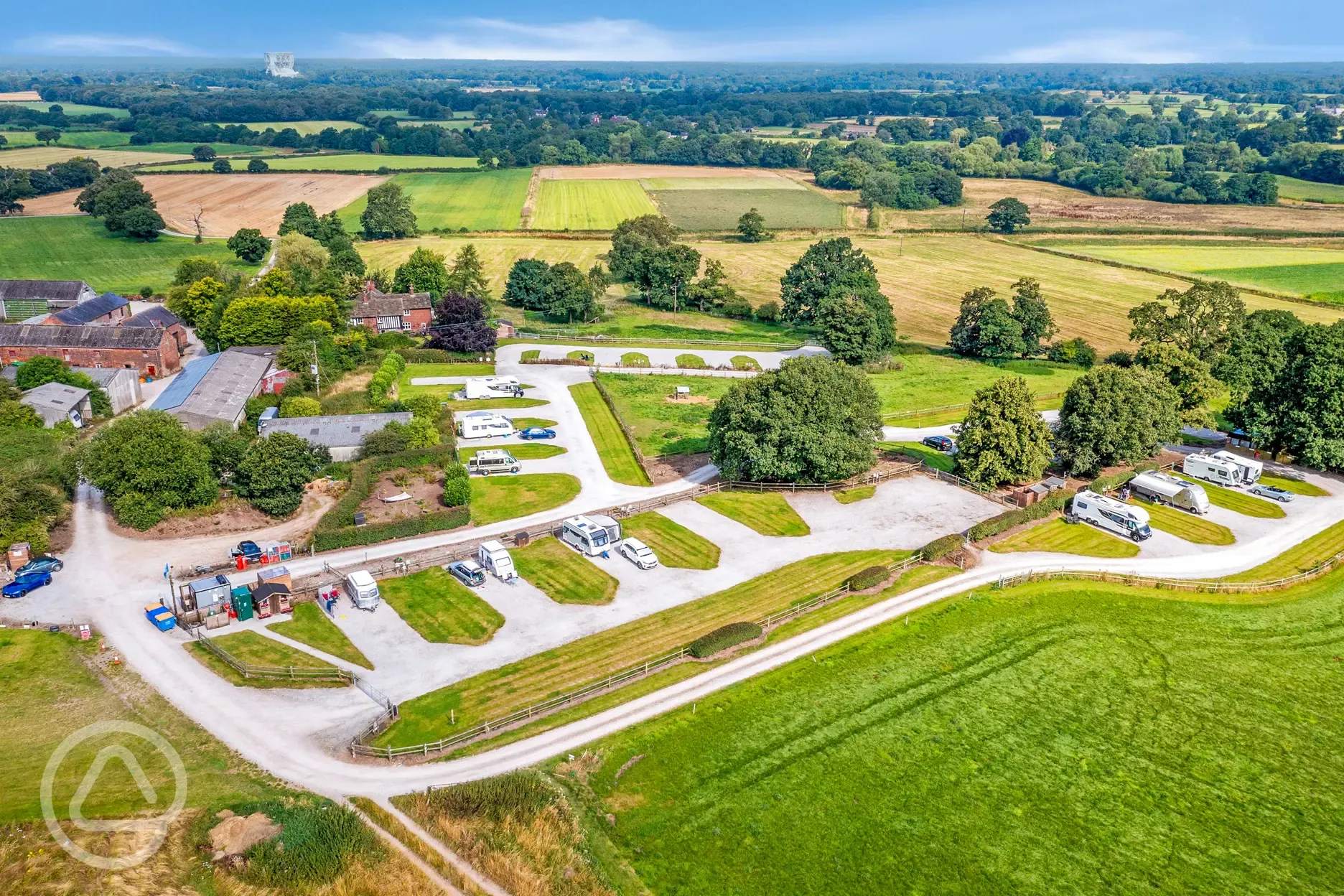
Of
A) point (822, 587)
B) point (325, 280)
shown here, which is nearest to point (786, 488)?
point (822, 587)

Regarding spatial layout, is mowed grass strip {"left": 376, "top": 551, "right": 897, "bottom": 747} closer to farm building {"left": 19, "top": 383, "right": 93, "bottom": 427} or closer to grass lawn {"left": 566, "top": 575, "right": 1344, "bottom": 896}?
grass lawn {"left": 566, "top": 575, "right": 1344, "bottom": 896}

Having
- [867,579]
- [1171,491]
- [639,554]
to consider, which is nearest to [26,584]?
[639,554]

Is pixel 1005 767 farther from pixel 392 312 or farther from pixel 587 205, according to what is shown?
pixel 587 205

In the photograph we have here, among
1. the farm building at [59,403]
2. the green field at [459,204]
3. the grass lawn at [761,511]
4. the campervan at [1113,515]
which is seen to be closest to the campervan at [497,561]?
the grass lawn at [761,511]

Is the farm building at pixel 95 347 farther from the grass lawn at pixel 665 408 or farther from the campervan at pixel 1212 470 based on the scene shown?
the campervan at pixel 1212 470

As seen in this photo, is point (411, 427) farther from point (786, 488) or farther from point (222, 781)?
point (222, 781)

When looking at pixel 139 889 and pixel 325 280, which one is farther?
pixel 325 280
